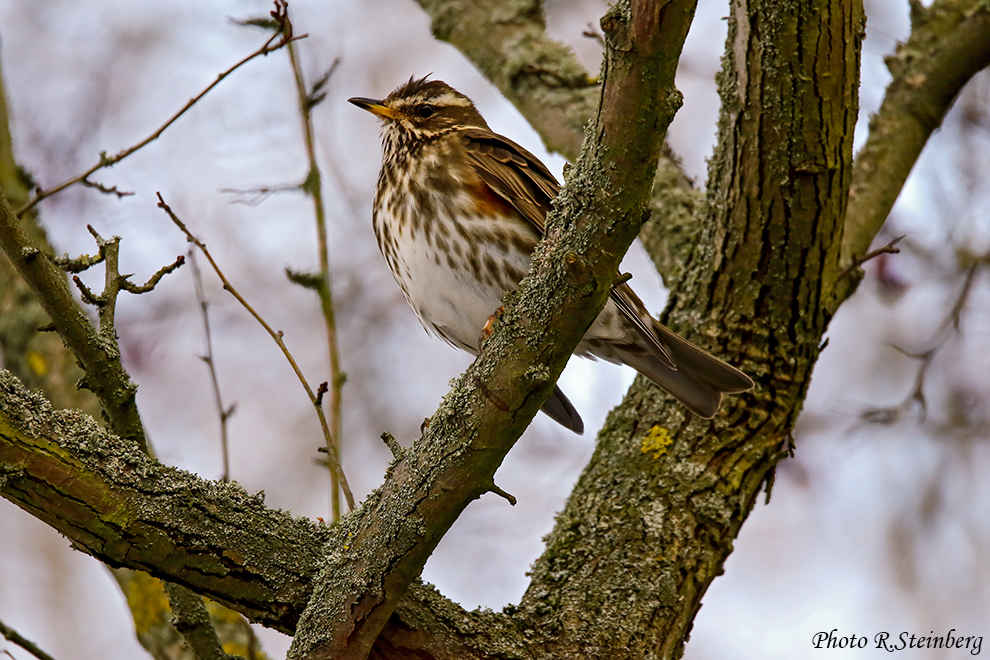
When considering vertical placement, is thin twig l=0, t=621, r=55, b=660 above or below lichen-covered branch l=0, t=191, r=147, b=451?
below

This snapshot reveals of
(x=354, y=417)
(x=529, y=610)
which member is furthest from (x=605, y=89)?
(x=354, y=417)

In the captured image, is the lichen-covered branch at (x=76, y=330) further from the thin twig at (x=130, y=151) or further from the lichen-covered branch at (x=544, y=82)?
the lichen-covered branch at (x=544, y=82)

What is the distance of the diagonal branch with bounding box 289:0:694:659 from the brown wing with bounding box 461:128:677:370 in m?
0.97

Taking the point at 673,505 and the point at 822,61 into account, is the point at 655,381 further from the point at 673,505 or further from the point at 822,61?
the point at 822,61

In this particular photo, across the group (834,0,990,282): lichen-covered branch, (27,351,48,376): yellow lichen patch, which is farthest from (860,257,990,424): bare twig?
(27,351,48,376): yellow lichen patch

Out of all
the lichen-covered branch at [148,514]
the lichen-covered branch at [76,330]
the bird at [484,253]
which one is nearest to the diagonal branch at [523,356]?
the lichen-covered branch at [148,514]

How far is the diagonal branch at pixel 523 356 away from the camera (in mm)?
2076

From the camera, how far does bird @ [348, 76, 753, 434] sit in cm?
335

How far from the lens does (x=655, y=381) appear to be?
142 inches

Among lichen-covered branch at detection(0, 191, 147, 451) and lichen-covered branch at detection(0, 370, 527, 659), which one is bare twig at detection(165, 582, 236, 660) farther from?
lichen-covered branch at detection(0, 191, 147, 451)

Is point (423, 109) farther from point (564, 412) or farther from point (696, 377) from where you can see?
point (696, 377)

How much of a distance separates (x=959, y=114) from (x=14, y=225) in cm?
528

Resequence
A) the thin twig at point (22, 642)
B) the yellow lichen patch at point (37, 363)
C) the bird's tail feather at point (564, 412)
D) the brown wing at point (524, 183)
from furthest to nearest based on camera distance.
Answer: the yellow lichen patch at point (37, 363), the bird's tail feather at point (564, 412), the brown wing at point (524, 183), the thin twig at point (22, 642)

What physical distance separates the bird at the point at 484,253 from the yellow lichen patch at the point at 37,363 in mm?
1479
